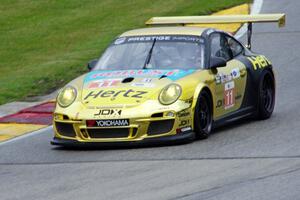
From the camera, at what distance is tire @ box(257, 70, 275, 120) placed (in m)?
13.2

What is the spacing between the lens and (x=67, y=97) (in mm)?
11797

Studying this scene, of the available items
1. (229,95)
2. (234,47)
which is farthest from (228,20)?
(229,95)

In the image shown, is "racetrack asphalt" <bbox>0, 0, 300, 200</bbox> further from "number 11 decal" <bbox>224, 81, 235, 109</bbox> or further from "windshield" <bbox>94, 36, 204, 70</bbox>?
"windshield" <bbox>94, 36, 204, 70</bbox>

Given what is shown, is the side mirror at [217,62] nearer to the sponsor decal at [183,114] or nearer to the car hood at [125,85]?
the car hood at [125,85]

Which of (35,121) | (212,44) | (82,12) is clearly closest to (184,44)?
(212,44)

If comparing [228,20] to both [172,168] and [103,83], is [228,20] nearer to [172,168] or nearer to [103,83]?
[103,83]

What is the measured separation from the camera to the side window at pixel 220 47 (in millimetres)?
12758

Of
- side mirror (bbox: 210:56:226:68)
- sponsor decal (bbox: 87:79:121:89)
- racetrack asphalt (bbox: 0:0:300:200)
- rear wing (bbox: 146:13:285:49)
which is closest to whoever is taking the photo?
racetrack asphalt (bbox: 0:0:300:200)

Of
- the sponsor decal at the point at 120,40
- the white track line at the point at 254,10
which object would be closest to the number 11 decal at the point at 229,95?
the sponsor decal at the point at 120,40

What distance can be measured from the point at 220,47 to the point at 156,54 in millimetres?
949

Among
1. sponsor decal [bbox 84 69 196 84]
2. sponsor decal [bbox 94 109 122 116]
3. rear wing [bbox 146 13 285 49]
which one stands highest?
rear wing [bbox 146 13 285 49]

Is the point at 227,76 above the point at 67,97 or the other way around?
the other way around

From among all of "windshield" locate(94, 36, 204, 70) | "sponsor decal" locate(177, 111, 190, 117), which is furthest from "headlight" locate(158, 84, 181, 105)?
"windshield" locate(94, 36, 204, 70)

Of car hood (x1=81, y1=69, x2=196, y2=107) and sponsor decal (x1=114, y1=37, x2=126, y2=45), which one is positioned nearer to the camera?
car hood (x1=81, y1=69, x2=196, y2=107)
